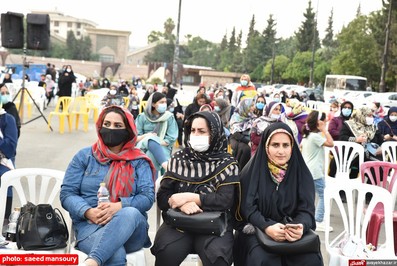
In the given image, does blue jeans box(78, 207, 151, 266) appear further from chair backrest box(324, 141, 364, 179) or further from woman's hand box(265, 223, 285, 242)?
chair backrest box(324, 141, 364, 179)

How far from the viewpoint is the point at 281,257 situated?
411cm

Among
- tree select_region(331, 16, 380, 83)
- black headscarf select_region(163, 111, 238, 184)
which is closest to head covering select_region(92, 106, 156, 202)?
black headscarf select_region(163, 111, 238, 184)

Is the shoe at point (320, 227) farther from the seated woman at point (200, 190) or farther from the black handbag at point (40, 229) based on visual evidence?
the black handbag at point (40, 229)

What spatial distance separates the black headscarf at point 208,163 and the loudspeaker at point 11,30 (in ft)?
27.6

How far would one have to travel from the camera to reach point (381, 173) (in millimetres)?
6438

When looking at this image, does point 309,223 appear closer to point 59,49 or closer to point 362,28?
point 362,28

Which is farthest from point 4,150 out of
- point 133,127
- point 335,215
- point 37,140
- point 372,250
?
point 37,140

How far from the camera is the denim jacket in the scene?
413cm

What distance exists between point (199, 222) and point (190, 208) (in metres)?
0.13

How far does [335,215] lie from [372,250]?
3.18 m

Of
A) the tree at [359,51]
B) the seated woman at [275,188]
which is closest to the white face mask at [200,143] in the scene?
the seated woman at [275,188]

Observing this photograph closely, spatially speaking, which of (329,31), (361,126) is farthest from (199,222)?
(329,31)

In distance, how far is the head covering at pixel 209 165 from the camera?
4328mm

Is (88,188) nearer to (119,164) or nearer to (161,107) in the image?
(119,164)
